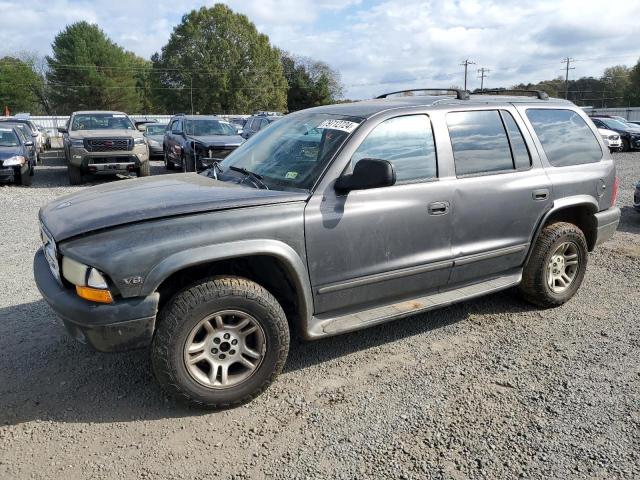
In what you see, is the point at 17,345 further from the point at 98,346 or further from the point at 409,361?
the point at 409,361

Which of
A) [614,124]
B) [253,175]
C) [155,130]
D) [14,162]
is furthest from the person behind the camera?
[614,124]

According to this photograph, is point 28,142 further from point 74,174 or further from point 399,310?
point 399,310

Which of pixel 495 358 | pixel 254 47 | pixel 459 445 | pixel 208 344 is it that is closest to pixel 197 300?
pixel 208 344

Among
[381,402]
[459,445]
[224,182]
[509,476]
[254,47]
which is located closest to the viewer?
[509,476]

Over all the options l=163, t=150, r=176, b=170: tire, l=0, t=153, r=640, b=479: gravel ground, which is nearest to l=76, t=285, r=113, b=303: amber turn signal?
l=0, t=153, r=640, b=479: gravel ground

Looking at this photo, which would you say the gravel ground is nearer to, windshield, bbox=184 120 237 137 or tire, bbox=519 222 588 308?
tire, bbox=519 222 588 308

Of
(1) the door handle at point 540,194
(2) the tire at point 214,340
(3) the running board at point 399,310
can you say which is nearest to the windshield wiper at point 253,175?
Answer: (2) the tire at point 214,340

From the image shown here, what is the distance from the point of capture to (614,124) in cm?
2341

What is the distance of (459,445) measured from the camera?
9.00 ft

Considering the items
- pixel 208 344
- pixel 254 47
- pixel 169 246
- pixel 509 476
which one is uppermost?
pixel 254 47

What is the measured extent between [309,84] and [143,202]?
7992cm

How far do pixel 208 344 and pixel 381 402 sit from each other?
111cm

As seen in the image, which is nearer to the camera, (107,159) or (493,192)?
(493,192)

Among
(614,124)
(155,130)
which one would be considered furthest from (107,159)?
(614,124)
